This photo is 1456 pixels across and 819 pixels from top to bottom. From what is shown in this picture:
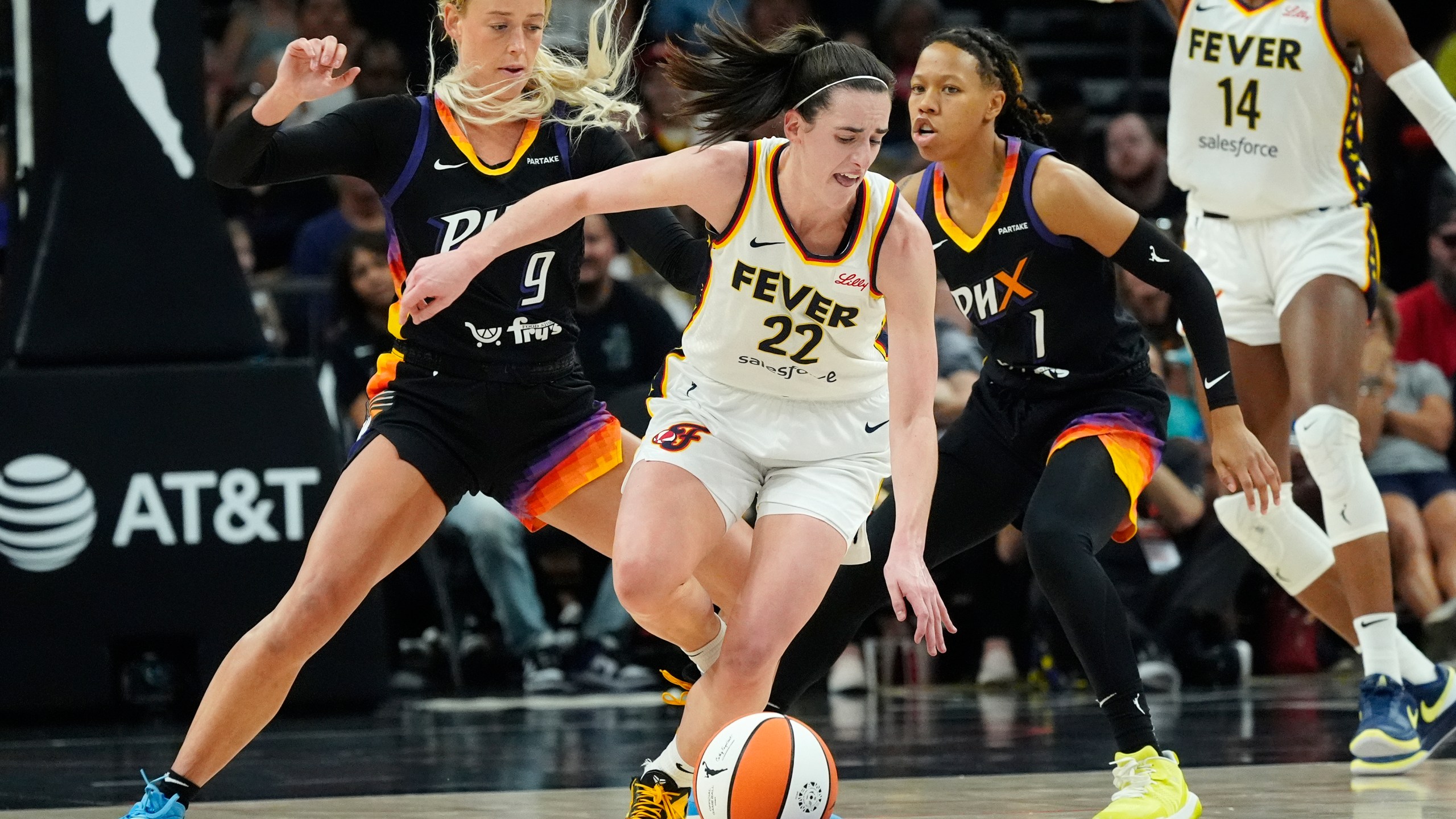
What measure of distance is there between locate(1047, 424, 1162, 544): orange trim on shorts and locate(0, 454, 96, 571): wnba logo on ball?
3921 mm

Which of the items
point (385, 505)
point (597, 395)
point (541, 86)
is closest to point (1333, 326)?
point (541, 86)

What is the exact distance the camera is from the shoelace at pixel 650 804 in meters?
4.60

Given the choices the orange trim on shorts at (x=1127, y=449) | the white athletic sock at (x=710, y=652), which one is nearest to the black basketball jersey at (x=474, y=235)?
the white athletic sock at (x=710, y=652)

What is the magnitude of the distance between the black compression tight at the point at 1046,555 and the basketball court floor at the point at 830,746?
1.20ft

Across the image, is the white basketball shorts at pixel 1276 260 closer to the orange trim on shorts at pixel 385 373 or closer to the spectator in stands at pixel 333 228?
the orange trim on shorts at pixel 385 373

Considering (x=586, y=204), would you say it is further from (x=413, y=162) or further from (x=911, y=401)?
(x=911, y=401)

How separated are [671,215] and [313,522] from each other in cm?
299

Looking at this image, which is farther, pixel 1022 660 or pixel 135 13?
pixel 1022 660

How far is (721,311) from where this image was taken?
467 centimetres

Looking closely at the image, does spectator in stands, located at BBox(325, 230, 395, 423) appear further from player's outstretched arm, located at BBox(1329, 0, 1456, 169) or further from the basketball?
the basketball

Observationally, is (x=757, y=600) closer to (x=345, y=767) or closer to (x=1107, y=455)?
(x=1107, y=455)

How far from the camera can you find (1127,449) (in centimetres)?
509

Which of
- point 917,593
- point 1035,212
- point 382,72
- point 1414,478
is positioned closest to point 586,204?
point 917,593

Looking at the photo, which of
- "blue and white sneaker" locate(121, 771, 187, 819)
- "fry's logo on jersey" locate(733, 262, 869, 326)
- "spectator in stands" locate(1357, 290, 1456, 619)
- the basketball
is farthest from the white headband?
"spectator in stands" locate(1357, 290, 1456, 619)
